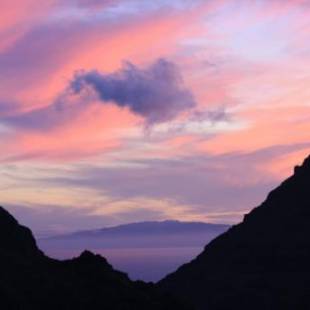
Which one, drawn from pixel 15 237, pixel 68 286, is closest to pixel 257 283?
pixel 15 237

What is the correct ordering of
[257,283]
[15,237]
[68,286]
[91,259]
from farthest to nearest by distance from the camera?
[257,283] < [15,237] < [91,259] < [68,286]

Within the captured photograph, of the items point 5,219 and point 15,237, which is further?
point 5,219

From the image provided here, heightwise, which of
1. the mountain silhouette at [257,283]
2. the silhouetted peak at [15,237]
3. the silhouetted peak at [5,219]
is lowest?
the mountain silhouette at [257,283]

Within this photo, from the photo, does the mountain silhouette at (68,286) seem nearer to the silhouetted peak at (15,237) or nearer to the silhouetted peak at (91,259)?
the silhouetted peak at (91,259)

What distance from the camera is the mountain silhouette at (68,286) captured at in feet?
248

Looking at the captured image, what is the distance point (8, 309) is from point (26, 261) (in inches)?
580

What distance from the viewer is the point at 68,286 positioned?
7888cm

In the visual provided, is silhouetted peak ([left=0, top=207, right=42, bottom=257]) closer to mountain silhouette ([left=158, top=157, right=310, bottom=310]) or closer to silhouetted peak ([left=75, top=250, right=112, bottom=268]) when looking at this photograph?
silhouetted peak ([left=75, top=250, right=112, bottom=268])

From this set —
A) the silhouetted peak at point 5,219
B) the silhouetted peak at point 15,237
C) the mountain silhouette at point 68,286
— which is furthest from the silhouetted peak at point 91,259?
the silhouetted peak at point 5,219

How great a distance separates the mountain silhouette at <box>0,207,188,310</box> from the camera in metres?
75.6

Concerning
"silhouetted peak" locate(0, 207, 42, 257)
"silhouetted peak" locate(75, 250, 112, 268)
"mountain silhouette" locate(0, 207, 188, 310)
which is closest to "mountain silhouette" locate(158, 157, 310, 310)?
"silhouetted peak" locate(0, 207, 42, 257)

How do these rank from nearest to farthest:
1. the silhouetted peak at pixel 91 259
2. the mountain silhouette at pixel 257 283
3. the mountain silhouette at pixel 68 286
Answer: the mountain silhouette at pixel 68 286
the silhouetted peak at pixel 91 259
the mountain silhouette at pixel 257 283

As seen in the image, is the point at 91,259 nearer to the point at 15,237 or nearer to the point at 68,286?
the point at 68,286

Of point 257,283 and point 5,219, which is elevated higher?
point 5,219
